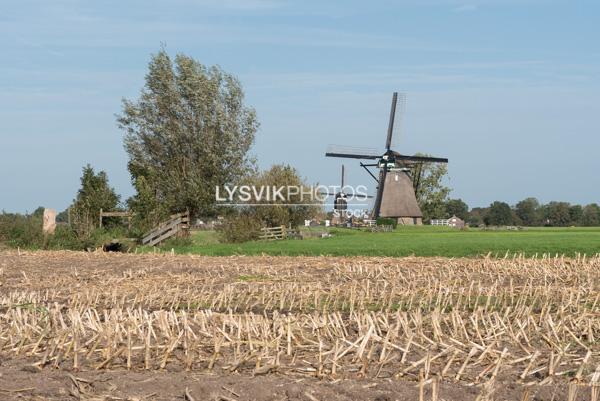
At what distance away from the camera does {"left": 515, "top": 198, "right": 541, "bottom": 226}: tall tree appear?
148m

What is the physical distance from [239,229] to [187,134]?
9.61m

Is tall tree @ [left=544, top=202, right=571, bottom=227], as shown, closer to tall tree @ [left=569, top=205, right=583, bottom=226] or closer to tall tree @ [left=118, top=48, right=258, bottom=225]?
tall tree @ [left=569, top=205, right=583, bottom=226]

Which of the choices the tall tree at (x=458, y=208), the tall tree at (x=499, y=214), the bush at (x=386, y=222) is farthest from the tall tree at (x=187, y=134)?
the tall tree at (x=458, y=208)

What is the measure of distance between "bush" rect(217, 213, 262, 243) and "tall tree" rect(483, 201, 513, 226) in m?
92.9

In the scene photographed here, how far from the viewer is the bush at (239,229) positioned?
176ft

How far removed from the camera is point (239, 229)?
177ft

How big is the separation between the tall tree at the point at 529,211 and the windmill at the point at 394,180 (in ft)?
234

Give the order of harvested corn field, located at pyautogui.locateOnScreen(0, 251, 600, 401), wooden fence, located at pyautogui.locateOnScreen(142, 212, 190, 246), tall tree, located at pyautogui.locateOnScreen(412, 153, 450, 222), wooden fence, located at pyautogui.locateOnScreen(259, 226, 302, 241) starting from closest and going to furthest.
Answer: harvested corn field, located at pyautogui.locateOnScreen(0, 251, 600, 401), wooden fence, located at pyautogui.locateOnScreen(142, 212, 190, 246), wooden fence, located at pyautogui.locateOnScreen(259, 226, 302, 241), tall tree, located at pyautogui.locateOnScreen(412, 153, 450, 222)

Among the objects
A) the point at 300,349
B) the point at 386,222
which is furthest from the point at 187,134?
the point at 300,349

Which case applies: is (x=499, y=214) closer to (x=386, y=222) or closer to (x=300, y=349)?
(x=386, y=222)

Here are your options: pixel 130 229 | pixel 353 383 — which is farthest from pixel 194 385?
pixel 130 229

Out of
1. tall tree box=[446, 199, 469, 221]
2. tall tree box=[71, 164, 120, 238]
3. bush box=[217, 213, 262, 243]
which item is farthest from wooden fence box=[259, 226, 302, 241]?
tall tree box=[446, 199, 469, 221]

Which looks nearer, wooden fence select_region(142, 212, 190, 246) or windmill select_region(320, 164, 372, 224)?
wooden fence select_region(142, 212, 190, 246)

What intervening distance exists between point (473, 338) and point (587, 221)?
13164 centimetres
